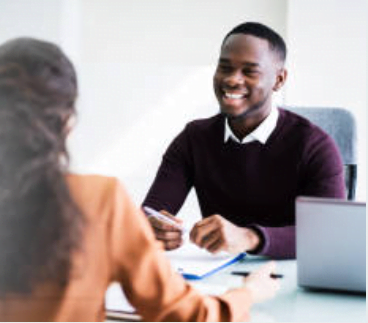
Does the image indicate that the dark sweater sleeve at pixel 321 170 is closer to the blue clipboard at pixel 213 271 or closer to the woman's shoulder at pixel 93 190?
the blue clipboard at pixel 213 271

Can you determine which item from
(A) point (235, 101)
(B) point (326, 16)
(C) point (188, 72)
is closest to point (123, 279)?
(A) point (235, 101)

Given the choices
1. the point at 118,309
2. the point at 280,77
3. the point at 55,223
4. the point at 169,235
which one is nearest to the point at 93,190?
the point at 55,223

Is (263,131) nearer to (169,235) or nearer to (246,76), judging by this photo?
(246,76)

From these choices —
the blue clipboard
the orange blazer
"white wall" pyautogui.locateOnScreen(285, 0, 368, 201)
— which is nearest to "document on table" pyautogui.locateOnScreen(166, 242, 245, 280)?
the blue clipboard

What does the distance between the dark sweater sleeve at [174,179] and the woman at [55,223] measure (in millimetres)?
594

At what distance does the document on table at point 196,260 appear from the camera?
0.82m

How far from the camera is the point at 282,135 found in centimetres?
114

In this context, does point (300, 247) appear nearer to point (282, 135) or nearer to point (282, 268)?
point (282, 268)

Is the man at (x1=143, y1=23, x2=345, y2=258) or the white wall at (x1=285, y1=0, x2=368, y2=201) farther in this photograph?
the white wall at (x1=285, y1=0, x2=368, y2=201)

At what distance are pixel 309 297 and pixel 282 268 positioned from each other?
0.14 metres

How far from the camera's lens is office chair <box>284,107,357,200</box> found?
1.27 meters

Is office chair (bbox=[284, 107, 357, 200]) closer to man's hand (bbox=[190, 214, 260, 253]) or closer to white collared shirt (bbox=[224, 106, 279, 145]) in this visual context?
white collared shirt (bbox=[224, 106, 279, 145])

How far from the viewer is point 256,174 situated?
113cm

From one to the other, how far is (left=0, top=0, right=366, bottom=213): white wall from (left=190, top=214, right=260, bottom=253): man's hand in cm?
19
